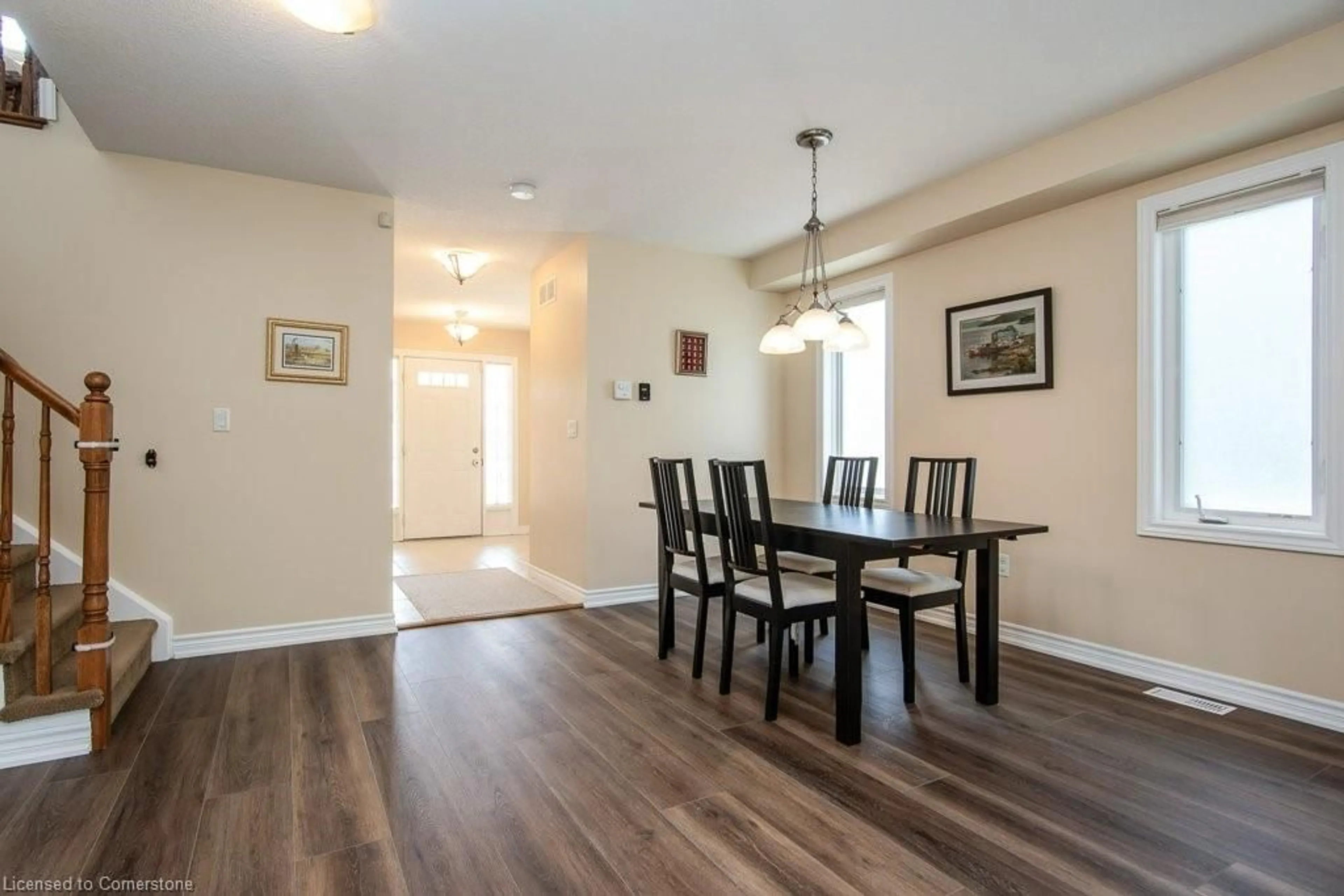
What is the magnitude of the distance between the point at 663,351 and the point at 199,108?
2757 millimetres

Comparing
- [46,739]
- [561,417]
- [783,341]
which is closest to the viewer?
[46,739]

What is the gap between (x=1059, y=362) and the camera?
3.29m

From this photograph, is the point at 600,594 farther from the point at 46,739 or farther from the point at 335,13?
the point at 335,13

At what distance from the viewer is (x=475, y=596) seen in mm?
4551

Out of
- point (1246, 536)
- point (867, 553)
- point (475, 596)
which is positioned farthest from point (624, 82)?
point (475, 596)

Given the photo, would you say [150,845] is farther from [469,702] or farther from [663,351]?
[663,351]

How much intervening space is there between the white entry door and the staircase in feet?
15.9

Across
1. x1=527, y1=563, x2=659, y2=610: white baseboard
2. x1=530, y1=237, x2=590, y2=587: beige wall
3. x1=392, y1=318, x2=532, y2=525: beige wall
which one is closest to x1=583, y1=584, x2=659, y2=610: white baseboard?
x1=527, y1=563, x2=659, y2=610: white baseboard

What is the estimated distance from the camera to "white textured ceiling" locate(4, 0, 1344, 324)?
2.16m

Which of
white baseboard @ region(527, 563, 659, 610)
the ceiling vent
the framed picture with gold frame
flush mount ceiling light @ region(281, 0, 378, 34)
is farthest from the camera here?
the ceiling vent

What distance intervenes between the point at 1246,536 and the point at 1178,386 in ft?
2.20

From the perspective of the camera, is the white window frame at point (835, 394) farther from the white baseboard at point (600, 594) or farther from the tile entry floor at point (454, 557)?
the tile entry floor at point (454, 557)

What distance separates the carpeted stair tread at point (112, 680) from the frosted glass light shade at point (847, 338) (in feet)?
9.71

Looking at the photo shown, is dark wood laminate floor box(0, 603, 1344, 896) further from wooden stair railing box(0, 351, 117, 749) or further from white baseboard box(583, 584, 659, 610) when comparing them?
white baseboard box(583, 584, 659, 610)
